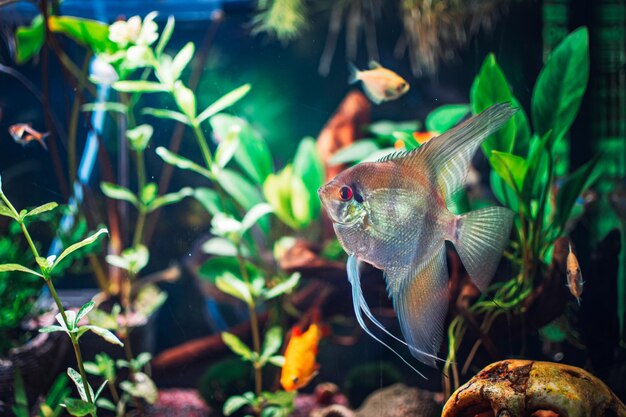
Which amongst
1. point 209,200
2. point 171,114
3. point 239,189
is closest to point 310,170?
point 239,189

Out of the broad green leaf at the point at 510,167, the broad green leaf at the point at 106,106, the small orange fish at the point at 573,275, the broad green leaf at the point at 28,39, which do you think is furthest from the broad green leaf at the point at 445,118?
the broad green leaf at the point at 28,39

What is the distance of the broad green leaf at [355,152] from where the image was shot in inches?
116

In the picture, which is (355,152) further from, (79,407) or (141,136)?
(79,407)

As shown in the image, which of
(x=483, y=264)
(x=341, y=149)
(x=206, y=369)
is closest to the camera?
(x=483, y=264)

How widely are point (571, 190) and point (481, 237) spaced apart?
1229 millimetres

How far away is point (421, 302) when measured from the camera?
1.43 meters

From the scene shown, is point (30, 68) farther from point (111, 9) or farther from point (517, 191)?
point (517, 191)

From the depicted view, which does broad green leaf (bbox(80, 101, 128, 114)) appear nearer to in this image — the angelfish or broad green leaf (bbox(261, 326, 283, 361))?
broad green leaf (bbox(261, 326, 283, 361))

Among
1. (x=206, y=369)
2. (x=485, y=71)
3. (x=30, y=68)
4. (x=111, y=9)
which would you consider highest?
(x=111, y=9)

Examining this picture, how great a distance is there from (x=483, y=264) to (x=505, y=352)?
3.58 feet

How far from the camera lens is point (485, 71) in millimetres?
2244

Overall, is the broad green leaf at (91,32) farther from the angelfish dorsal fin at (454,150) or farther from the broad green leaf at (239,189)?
the angelfish dorsal fin at (454,150)

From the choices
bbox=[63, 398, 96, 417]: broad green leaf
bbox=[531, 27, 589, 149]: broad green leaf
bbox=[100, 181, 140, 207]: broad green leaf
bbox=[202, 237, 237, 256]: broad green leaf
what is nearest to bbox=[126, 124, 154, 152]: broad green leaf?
bbox=[100, 181, 140, 207]: broad green leaf

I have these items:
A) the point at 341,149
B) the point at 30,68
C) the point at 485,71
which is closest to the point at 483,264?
the point at 485,71
